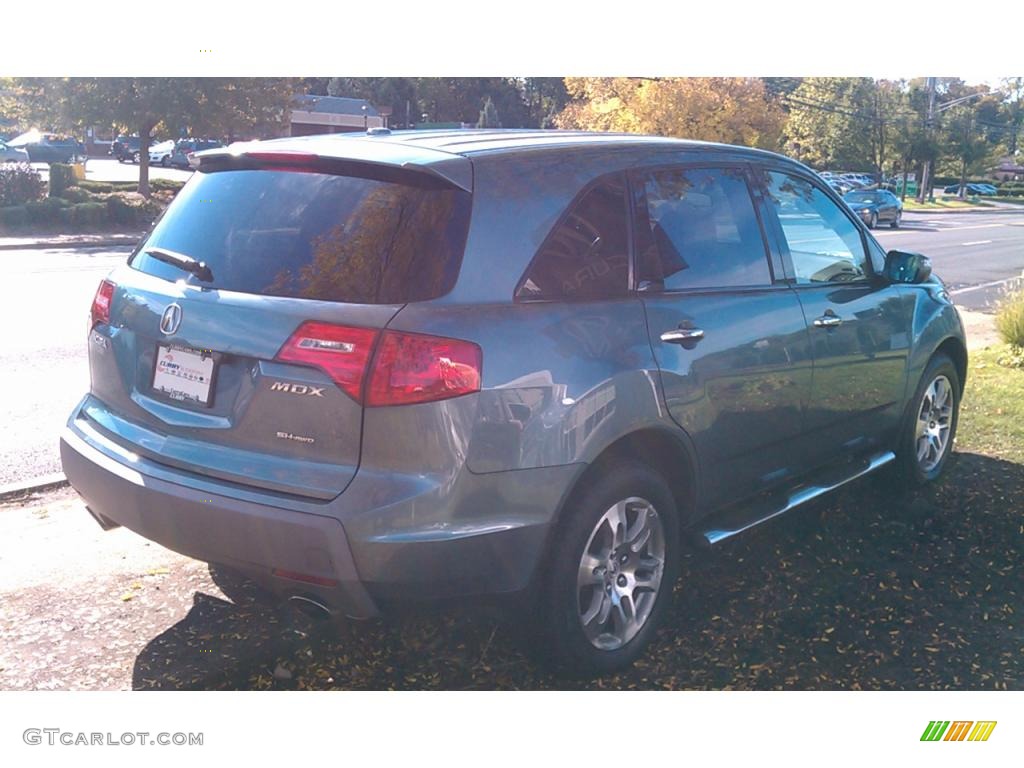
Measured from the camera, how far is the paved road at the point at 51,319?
21.6 ft

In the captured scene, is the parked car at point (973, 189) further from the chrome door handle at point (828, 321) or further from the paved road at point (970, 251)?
the chrome door handle at point (828, 321)

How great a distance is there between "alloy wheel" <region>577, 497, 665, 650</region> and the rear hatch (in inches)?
38.9

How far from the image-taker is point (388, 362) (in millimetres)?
2947

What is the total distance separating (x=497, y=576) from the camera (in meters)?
3.16

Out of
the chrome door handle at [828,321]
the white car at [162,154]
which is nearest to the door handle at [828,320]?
the chrome door handle at [828,321]

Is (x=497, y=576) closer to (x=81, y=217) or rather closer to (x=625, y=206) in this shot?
(x=625, y=206)

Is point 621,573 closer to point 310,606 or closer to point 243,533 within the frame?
point 310,606

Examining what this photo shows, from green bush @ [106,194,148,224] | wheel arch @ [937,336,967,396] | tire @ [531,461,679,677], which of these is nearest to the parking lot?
green bush @ [106,194,148,224]

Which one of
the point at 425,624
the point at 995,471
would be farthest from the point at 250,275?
the point at 995,471

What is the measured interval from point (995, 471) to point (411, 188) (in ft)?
14.7

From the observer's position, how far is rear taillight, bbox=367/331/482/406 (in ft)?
9.66

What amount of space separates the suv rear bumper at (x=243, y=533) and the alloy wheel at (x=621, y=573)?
2.71 ft

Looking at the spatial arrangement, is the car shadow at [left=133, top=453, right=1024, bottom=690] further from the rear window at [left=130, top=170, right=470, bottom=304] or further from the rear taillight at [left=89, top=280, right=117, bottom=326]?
the rear taillight at [left=89, top=280, right=117, bottom=326]

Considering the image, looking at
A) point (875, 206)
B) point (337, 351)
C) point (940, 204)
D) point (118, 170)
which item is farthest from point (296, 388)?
point (940, 204)
